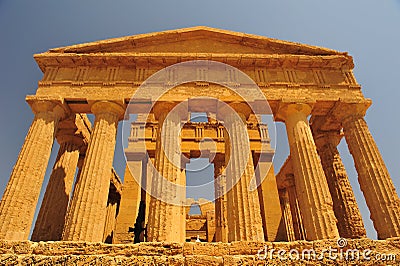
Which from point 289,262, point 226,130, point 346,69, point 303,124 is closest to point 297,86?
point 303,124

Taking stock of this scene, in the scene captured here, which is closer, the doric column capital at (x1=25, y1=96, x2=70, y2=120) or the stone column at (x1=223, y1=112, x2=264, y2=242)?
the stone column at (x1=223, y1=112, x2=264, y2=242)

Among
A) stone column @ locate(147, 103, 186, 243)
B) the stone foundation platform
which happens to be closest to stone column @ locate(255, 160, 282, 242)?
stone column @ locate(147, 103, 186, 243)

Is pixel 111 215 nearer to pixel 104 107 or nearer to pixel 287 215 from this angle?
pixel 104 107

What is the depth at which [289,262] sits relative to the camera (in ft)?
16.0

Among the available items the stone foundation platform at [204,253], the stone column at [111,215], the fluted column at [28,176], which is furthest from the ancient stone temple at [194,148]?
the stone foundation platform at [204,253]

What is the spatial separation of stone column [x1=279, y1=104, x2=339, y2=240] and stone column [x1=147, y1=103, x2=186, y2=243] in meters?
5.07

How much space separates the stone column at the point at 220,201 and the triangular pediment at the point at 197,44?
671cm

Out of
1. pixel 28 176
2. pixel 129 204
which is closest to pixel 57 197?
pixel 28 176

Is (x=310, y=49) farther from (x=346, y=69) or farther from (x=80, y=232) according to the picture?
(x=80, y=232)

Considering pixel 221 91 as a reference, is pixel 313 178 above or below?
below

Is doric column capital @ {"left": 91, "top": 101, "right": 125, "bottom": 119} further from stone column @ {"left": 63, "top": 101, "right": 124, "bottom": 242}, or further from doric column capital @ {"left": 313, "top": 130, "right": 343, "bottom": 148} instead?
doric column capital @ {"left": 313, "top": 130, "right": 343, "bottom": 148}

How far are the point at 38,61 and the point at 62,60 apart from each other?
3.99ft

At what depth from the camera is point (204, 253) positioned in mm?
5508

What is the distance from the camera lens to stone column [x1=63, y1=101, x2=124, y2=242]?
425 inches
